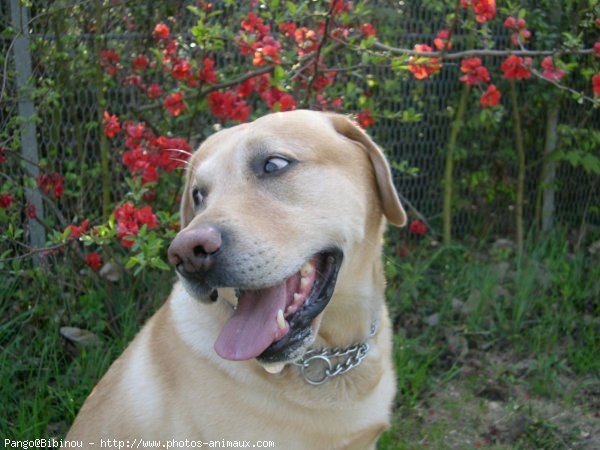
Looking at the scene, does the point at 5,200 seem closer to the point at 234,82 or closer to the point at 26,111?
the point at 26,111

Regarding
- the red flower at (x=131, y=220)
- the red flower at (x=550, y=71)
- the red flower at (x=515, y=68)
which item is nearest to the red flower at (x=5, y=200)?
the red flower at (x=131, y=220)

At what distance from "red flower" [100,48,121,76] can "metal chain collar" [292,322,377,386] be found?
85.6 inches

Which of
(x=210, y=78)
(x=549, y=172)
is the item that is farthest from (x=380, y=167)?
(x=549, y=172)

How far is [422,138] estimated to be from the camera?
5863 mm

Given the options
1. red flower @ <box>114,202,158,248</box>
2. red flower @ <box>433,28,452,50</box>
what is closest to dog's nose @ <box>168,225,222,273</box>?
red flower @ <box>114,202,158,248</box>

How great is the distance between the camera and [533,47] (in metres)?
5.58

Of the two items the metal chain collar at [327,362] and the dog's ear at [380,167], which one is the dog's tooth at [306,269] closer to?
the metal chain collar at [327,362]

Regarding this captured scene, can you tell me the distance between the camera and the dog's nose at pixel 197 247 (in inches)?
86.6

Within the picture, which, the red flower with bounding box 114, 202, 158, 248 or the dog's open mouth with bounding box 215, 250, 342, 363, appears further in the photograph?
the red flower with bounding box 114, 202, 158, 248

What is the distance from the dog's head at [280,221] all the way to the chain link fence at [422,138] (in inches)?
69.0

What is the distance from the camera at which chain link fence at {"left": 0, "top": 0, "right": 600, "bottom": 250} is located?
4258 mm

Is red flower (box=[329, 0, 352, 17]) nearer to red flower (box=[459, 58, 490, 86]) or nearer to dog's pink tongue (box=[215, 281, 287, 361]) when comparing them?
red flower (box=[459, 58, 490, 86])

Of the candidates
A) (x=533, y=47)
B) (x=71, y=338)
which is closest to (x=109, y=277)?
(x=71, y=338)

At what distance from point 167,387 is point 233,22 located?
2719mm
